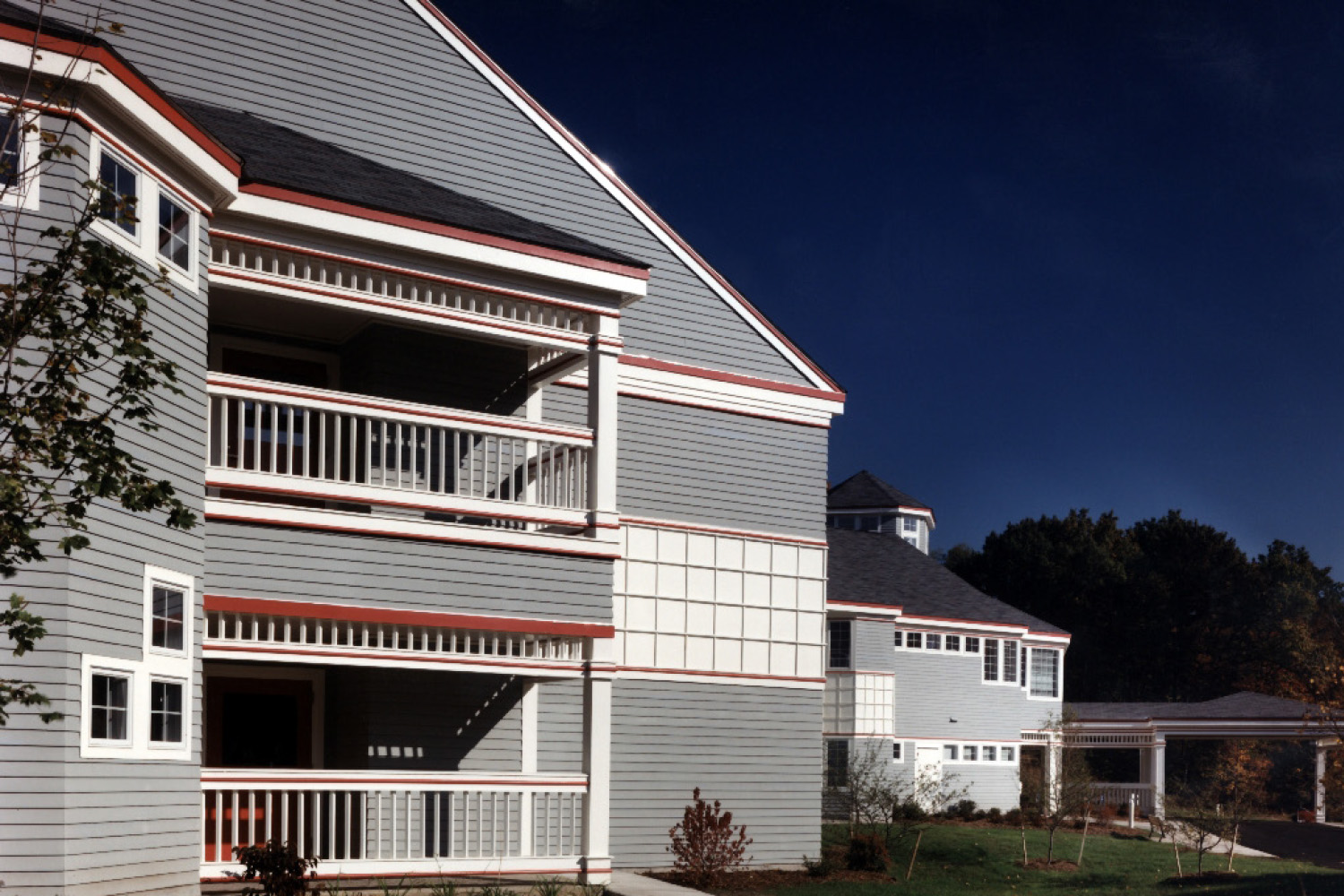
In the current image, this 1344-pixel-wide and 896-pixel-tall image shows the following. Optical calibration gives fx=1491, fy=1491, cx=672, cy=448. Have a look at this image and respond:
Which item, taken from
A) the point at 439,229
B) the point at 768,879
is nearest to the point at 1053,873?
the point at 768,879

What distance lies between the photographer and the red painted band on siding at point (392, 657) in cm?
1327

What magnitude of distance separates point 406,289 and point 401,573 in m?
3.12

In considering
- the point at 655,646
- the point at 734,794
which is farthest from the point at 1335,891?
the point at 655,646

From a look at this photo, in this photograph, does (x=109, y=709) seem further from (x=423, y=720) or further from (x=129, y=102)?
(x=423, y=720)

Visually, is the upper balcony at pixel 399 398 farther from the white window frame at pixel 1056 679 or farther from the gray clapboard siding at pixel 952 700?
the white window frame at pixel 1056 679

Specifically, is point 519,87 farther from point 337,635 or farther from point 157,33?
point 337,635

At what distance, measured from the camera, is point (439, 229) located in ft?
50.0

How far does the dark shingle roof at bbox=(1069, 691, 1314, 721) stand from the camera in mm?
48078

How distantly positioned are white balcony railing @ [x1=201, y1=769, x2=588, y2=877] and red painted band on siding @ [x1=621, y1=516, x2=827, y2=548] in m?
3.82

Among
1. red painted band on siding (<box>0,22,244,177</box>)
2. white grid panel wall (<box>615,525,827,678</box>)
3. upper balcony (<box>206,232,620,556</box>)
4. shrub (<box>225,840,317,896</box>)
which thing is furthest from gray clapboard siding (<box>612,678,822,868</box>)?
red painted band on siding (<box>0,22,244,177</box>)

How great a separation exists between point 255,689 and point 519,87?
8.47 m

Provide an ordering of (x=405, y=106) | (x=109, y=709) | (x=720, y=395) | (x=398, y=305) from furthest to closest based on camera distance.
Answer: (x=720, y=395), (x=405, y=106), (x=398, y=305), (x=109, y=709)

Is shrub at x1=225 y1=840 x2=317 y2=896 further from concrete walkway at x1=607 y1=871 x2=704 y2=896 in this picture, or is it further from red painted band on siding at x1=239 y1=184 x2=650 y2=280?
red painted band on siding at x1=239 y1=184 x2=650 y2=280

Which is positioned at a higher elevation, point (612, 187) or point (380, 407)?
point (612, 187)
